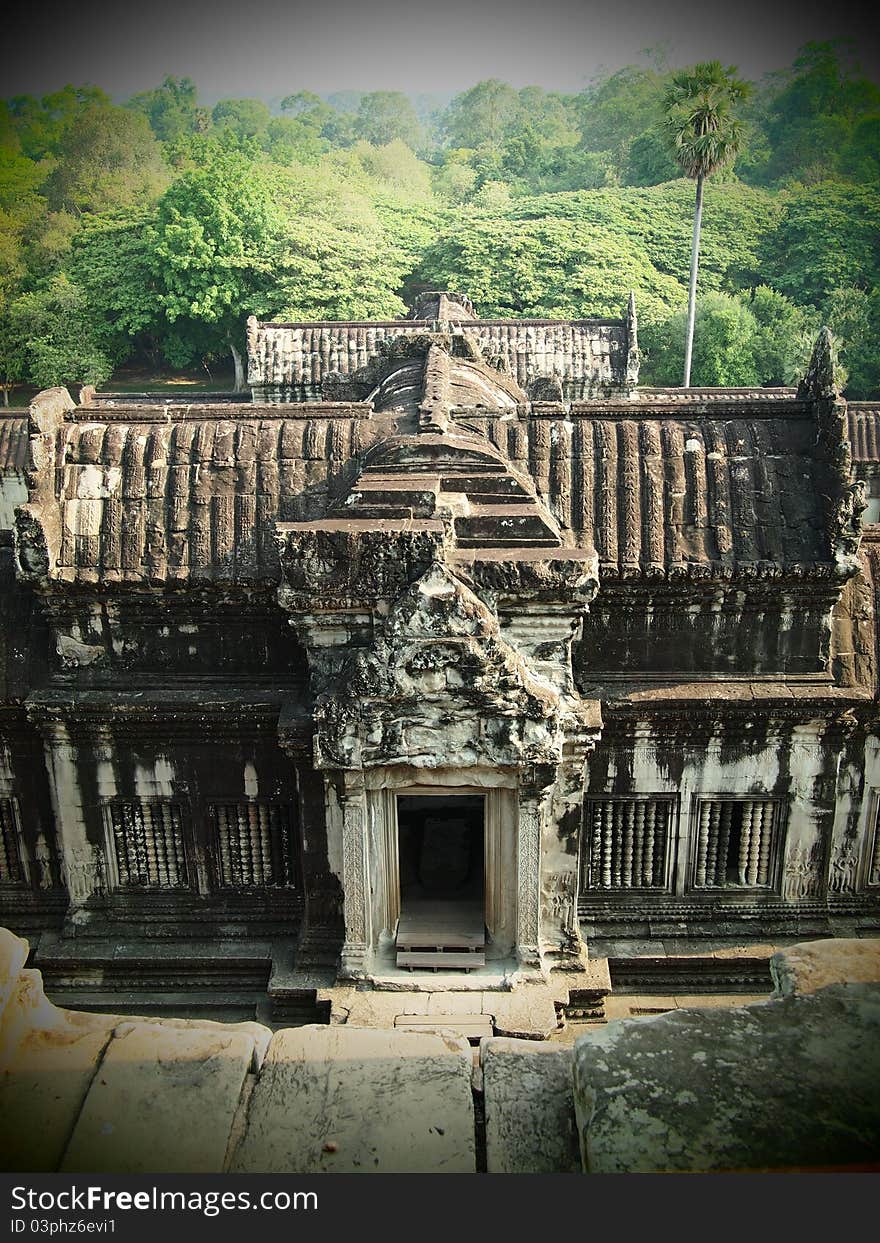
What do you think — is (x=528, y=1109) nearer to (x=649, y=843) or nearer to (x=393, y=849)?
(x=393, y=849)

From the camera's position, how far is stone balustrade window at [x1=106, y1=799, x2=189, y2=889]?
36.8ft

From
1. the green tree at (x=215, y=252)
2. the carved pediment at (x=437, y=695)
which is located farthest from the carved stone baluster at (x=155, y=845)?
the green tree at (x=215, y=252)

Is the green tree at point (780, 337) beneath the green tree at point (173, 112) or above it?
beneath

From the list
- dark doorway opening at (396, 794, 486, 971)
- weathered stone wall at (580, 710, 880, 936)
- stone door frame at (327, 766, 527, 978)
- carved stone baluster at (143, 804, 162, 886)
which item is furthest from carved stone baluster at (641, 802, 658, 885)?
carved stone baluster at (143, 804, 162, 886)

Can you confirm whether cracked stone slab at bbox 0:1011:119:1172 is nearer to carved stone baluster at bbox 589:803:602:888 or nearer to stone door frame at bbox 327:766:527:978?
stone door frame at bbox 327:766:527:978

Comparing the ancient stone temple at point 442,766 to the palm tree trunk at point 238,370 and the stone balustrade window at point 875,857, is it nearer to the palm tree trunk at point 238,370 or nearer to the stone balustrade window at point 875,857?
the stone balustrade window at point 875,857

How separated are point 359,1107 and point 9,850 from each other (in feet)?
29.2

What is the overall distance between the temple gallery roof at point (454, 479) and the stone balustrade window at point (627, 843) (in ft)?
8.54

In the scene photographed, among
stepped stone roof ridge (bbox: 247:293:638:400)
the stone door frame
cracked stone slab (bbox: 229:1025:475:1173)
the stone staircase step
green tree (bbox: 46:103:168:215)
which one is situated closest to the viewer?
cracked stone slab (bbox: 229:1025:475:1173)

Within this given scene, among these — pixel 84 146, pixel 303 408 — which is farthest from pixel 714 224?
pixel 303 408

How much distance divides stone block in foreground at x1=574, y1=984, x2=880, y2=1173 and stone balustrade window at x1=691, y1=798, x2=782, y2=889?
7.07 meters

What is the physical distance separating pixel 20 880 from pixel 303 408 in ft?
21.0

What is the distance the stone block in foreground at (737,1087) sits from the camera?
3391 mm

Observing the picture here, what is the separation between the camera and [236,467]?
11367 millimetres
